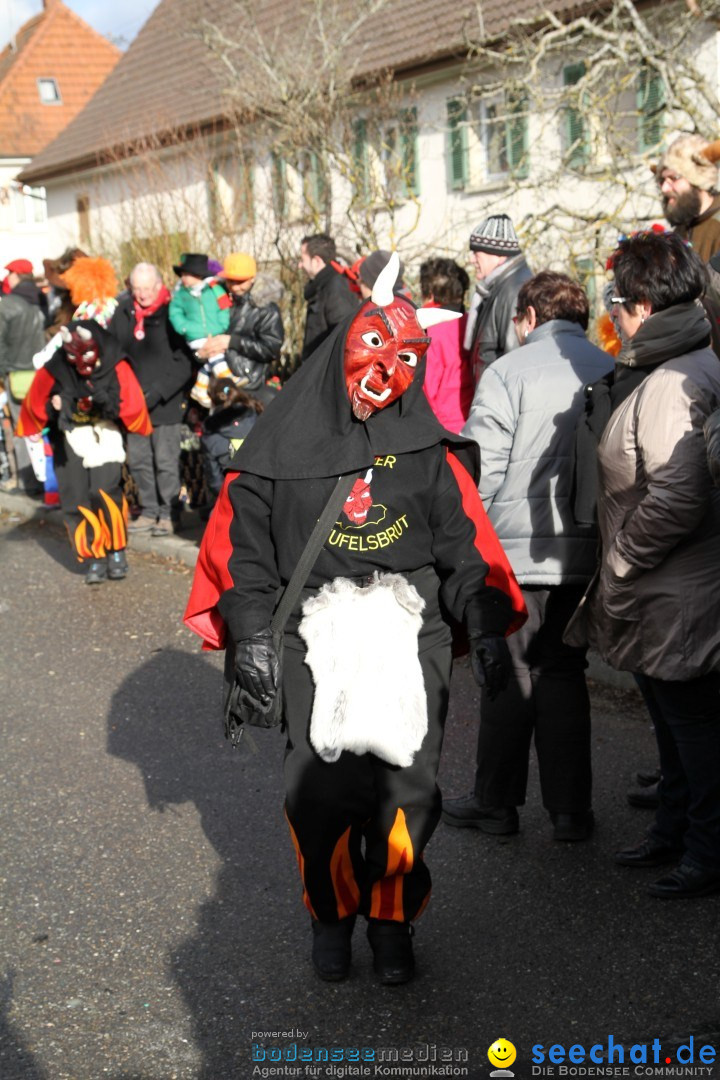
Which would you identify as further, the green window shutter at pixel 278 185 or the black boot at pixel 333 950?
the green window shutter at pixel 278 185

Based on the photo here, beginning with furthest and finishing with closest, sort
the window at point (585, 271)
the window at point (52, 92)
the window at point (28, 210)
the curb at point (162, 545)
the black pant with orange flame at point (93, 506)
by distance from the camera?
the window at point (28, 210) → the window at point (52, 92) → the window at point (585, 271) → the curb at point (162, 545) → the black pant with orange flame at point (93, 506)

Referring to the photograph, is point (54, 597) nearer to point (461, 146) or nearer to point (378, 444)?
point (378, 444)

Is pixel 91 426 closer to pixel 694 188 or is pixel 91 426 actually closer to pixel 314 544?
pixel 694 188

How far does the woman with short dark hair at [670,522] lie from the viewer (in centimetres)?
392

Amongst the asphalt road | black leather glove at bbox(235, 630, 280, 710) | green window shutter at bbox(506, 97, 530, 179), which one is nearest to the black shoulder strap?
black leather glove at bbox(235, 630, 280, 710)

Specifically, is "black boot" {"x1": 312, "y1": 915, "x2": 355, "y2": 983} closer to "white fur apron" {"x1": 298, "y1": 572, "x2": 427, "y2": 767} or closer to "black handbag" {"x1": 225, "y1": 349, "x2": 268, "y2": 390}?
"white fur apron" {"x1": 298, "y1": 572, "x2": 427, "y2": 767}

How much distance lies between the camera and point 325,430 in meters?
3.79

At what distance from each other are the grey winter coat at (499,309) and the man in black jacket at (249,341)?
280 centimetres

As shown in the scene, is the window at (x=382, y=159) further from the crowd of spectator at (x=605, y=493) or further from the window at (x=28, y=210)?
the window at (x=28, y=210)

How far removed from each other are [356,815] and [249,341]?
5801mm

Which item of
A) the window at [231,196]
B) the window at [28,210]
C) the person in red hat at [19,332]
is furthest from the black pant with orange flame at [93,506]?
the window at [28,210]

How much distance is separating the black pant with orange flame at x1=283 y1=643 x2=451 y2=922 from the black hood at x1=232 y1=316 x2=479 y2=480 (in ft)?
A: 1.86

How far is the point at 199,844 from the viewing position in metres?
4.89

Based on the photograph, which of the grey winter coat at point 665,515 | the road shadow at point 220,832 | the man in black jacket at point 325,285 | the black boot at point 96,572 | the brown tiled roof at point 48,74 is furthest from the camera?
the brown tiled roof at point 48,74
